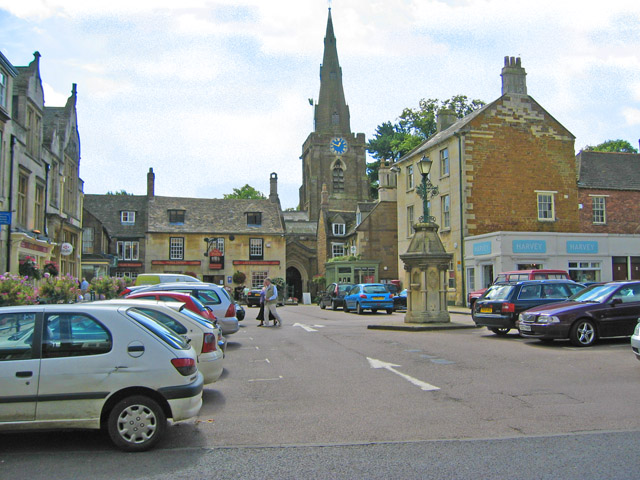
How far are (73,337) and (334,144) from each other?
72930 mm

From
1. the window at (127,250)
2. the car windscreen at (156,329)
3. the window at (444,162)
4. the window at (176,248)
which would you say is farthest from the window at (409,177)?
the car windscreen at (156,329)

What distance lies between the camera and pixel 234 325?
14.4 m

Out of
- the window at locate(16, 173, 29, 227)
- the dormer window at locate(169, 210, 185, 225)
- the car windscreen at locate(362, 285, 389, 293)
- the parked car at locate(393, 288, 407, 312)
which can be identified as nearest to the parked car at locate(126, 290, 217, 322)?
the window at locate(16, 173, 29, 227)

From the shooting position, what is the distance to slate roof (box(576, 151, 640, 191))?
35.8 metres

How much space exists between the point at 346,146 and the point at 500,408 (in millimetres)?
71503

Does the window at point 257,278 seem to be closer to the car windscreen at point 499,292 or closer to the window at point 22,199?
the window at point 22,199

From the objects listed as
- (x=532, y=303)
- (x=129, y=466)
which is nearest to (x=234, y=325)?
(x=532, y=303)

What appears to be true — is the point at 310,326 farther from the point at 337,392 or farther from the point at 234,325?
the point at 337,392

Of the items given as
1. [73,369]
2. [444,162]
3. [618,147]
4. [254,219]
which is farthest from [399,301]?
[618,147]

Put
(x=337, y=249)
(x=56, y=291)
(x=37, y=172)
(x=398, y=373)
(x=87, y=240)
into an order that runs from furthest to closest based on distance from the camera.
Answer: (x=337, y=249)
(x=87, y=240)
(x=37, y=172)
(x=56, y=291)
(x=398, y=373)

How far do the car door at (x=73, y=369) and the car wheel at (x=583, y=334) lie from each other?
10625mm

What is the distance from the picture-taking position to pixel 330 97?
7738 centimetres

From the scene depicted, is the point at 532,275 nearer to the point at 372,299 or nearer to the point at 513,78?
the point at 372,299

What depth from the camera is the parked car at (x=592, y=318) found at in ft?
43.3
